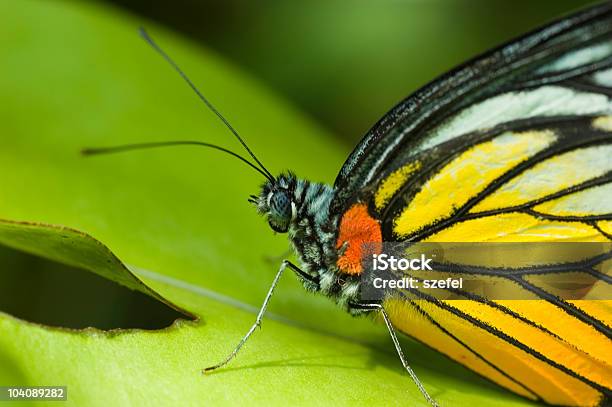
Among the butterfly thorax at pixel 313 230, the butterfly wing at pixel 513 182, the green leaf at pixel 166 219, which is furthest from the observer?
the butterfly thorax at pixel 313 230

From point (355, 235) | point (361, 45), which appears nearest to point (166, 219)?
point (355, 235)

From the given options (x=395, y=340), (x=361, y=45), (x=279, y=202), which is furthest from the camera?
(x=361, y=45)

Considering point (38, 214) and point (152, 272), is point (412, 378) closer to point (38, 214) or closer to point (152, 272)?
point (152, 272)

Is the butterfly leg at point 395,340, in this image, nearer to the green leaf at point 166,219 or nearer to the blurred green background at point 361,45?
the green leaf at point 166,219

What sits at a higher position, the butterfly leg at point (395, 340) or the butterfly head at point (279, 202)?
the butterfly head at point (279, 202)

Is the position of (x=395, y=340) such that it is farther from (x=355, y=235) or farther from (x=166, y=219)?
(x=166, y=219)

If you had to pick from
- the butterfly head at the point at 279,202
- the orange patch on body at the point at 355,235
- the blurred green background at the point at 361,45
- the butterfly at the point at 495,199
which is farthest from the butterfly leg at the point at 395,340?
the blurred green background at the point at 361,45
